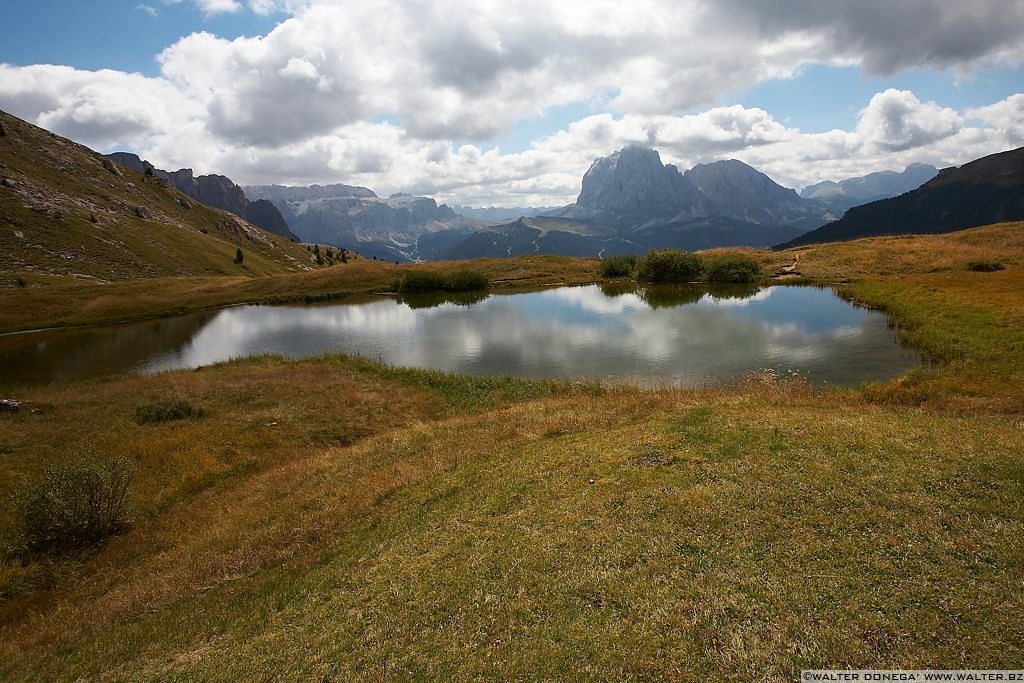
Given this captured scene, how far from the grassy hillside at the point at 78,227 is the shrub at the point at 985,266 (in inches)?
7510

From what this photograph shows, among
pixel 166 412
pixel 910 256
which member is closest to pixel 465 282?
pixel 166 412

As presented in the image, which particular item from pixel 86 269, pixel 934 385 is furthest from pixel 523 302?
pixel 86 269

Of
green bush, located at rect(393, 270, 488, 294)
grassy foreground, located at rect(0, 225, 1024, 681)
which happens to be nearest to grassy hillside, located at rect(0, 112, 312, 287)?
green bush, located at rect(393, 270, 488, 294)

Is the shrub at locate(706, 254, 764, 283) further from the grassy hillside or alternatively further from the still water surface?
the grassy hillside

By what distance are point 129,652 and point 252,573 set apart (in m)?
3.98

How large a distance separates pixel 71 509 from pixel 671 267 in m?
116

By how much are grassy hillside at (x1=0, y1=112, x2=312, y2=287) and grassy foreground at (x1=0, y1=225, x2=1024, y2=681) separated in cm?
12472

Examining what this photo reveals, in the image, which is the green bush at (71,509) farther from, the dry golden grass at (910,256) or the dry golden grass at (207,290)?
the dry golden grass at (910,256)

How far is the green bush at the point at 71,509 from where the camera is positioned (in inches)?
754

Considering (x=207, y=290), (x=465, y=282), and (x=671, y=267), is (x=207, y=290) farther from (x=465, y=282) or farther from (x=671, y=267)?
(x=671, y=267)

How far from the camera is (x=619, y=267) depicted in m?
132

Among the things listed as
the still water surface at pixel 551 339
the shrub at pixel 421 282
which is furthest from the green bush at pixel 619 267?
the shrub at pixel 421 282

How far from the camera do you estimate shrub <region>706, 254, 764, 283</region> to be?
10869 centimetres

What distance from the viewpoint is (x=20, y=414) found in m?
31.0
